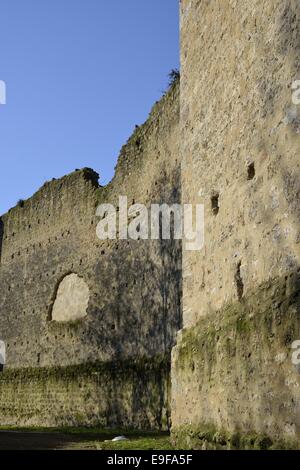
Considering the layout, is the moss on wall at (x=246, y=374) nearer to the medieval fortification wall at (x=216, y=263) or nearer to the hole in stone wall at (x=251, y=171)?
the medieval fortification wall at (x=216, y=263)

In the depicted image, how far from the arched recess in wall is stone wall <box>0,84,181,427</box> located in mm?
65

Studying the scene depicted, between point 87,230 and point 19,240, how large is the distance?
3799 mm

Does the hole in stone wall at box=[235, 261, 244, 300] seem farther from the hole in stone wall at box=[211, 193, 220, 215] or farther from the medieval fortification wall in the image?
the hole in stone wall at box=[211, 193, 220, 215]

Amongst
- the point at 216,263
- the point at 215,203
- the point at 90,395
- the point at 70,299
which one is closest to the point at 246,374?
the point at 216,263

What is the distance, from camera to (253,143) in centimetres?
532

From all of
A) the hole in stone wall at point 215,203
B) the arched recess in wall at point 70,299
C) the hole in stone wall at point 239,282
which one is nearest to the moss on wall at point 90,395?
the arched recess in wall at point 70,299

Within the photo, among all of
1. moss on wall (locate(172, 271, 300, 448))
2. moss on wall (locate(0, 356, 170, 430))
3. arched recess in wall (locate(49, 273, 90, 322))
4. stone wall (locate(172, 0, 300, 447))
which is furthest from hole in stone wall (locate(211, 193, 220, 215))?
arched recess in wall (locate(49, 273, 90, 322))

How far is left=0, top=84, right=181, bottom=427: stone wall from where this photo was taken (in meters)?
11.1

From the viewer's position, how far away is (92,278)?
14.0m

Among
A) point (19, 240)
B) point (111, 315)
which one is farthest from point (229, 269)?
point (19, 240)

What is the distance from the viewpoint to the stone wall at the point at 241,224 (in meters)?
4.44

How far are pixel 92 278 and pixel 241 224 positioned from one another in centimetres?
880

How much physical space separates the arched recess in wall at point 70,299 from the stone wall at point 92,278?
0.07 metres

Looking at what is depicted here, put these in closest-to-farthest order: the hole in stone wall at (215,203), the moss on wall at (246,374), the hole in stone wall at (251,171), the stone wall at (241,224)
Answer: the moss on wall at (246,374), the stone wall at (241,224), the hole in stone wall at (251,171), the hole in stone wall at (215,203)
